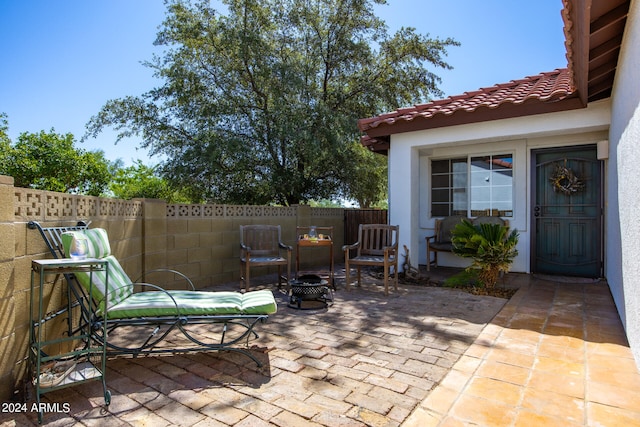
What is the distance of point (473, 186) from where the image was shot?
700cm

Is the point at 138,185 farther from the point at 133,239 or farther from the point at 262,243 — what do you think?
the point at 133,239

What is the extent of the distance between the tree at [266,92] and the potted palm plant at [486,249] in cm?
421

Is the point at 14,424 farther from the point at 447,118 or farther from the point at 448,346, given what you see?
the point at 447,118

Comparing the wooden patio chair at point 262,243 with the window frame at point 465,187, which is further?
the window frame at point 465,187

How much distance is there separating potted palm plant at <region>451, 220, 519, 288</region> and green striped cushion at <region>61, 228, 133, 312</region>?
4.20 m

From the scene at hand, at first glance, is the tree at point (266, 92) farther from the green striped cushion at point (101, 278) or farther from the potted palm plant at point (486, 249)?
the green striped cushion at point (101, 278)

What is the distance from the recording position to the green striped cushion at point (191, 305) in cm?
258

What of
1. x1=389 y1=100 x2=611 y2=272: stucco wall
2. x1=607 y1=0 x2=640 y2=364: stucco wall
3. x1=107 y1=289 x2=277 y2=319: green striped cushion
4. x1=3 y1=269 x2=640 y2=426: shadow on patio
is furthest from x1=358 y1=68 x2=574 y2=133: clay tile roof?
x1=107 y1=289 x2=277 y2=319: green striped cushion

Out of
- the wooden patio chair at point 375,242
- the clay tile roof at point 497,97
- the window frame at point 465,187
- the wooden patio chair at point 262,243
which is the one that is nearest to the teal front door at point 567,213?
the window frame at point 465,187

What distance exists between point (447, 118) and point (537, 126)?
4.03 feet

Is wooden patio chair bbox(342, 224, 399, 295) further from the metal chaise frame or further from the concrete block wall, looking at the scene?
the metal chaise frame

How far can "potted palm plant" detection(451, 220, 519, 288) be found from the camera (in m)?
4.93

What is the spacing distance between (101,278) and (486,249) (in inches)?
175

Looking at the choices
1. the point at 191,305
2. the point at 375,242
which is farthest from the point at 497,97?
the point at 191,305
